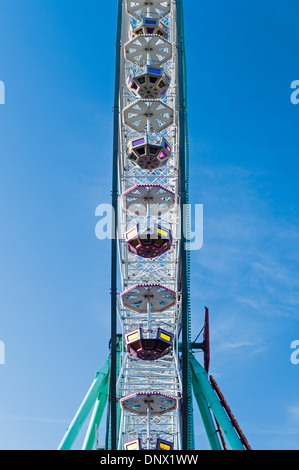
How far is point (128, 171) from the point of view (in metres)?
35.8

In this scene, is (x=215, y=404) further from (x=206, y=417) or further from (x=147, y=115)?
(x=147, y=115)

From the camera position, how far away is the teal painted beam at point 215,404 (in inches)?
1294

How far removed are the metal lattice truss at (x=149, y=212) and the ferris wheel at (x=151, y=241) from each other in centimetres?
5

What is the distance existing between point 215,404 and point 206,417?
1.38m

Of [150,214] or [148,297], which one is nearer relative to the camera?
[148,297]

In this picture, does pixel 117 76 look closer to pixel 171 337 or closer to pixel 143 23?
pixel 143 23

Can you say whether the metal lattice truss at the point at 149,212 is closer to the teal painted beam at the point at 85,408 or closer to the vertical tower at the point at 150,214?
the vertical tower at the point at 150,214

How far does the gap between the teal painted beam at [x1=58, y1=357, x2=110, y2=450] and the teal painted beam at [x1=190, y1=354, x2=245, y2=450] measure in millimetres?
4836

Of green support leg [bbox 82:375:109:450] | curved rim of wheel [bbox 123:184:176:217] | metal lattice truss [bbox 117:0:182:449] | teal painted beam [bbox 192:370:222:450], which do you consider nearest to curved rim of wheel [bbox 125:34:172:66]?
metal lattice truss [bbox 117:0:182:449]

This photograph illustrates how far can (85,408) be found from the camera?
3428 cm

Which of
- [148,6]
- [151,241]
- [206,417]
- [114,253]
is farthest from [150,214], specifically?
[148,6]

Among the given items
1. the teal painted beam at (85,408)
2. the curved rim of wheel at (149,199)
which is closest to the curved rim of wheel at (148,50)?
the curved rim of wheel at (149,199)

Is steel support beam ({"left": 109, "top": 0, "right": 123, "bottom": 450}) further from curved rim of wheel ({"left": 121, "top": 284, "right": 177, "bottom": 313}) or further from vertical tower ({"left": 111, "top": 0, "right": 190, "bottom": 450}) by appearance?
curved rim of wheel ({"left": 121, "top": 284, "right": 177, "bottom": 313})

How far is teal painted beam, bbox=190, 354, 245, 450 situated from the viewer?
108ft
